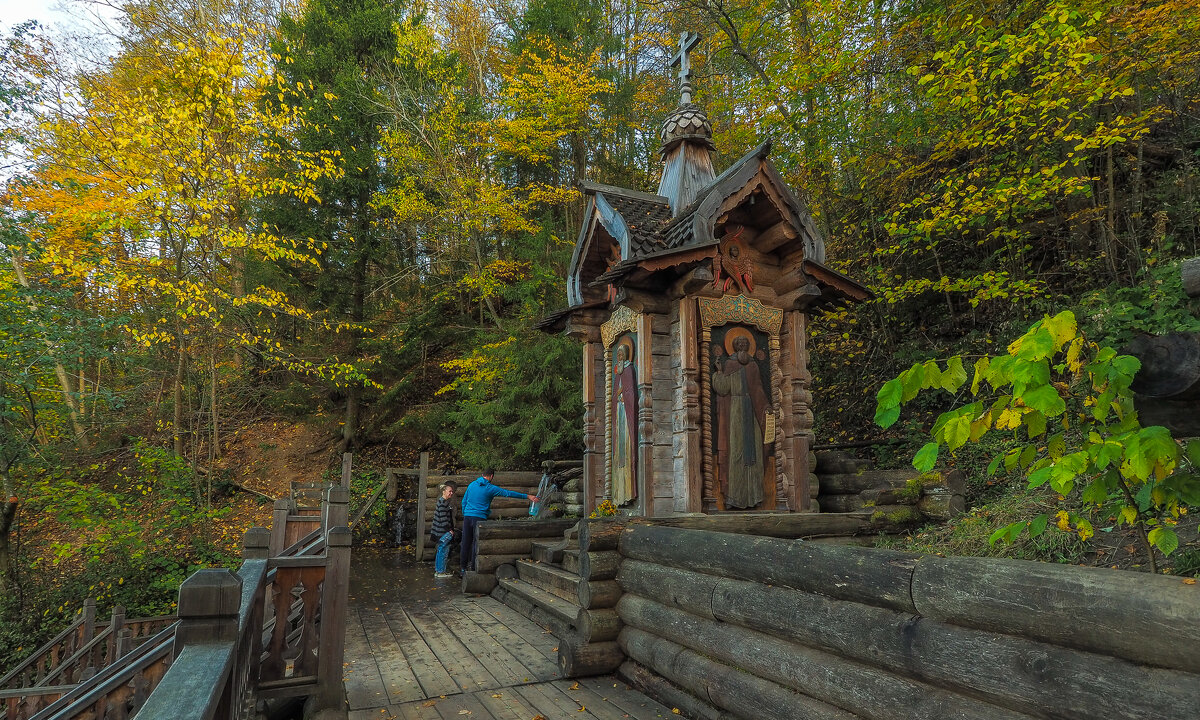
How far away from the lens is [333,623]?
446 cm

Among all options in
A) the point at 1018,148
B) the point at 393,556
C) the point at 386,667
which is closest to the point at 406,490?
the point at 393,556

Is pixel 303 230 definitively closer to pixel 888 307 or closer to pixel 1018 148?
pixel 888 307

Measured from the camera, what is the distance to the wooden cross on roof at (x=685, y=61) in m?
8.80

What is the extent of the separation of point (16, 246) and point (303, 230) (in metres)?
8.79

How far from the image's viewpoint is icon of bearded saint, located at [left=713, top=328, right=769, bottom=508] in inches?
278

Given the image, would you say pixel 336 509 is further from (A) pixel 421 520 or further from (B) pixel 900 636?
(A) pixel 421 520

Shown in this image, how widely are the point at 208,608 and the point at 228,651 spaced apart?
0.20 metres

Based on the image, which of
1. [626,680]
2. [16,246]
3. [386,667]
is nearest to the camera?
[626,680]

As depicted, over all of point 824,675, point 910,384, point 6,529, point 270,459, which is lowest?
point 824,675

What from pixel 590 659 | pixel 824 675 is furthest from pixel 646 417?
pixel 824 675

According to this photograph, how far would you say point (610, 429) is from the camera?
845 centimetres

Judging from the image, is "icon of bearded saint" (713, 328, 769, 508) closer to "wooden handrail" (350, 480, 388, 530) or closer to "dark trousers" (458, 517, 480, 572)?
"dark trousers" (458, 517, 480, 572)

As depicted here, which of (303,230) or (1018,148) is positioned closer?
(1018,148)

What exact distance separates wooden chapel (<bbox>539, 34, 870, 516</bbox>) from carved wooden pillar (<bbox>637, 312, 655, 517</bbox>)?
0.01 m
